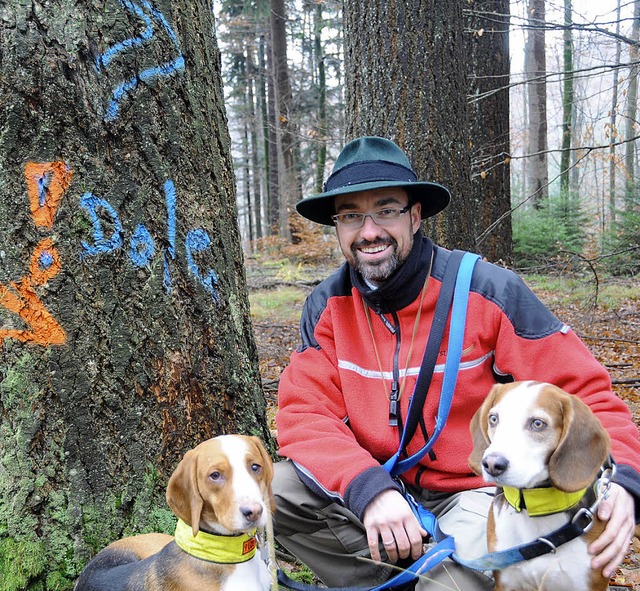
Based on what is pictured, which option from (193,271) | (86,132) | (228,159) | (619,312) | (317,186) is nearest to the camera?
(86,132)

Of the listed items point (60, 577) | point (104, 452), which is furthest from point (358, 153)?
point (60, 577)

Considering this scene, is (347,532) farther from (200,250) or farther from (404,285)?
(200,250)

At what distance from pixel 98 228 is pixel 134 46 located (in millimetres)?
872

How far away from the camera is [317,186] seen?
22.5 m

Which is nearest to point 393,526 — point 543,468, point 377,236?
point 543,468

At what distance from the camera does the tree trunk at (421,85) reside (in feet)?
17.9

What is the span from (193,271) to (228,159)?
2.33 feet

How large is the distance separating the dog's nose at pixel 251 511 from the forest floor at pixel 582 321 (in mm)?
2203

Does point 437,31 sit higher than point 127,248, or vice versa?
point 437,31

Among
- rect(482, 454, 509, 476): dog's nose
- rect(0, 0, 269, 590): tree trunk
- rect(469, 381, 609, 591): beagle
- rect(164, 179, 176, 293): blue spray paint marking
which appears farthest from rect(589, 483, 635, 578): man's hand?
rect(164, 179, 176, 293): blue spray paint marking

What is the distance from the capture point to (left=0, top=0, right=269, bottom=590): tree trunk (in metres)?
2.62

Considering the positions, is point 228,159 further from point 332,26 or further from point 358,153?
point 332,26

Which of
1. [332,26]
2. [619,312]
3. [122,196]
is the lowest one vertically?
[619,312]

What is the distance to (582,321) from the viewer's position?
28.5 feet
